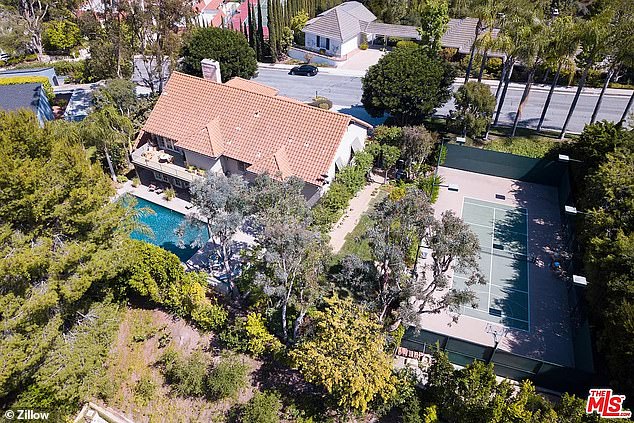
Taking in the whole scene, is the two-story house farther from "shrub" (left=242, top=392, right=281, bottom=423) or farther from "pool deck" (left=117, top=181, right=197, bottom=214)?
"shrub" (left=242, top=392, right=281, bottom=423)

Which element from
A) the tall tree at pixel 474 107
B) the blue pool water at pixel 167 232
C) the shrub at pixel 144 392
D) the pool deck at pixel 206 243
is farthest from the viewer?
the tall tree at pixel 474 107

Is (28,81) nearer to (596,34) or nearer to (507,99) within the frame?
(507,99)

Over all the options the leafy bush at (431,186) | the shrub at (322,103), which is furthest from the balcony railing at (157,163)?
the leafy bush at (431,186)

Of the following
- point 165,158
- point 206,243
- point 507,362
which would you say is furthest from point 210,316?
point 165,158

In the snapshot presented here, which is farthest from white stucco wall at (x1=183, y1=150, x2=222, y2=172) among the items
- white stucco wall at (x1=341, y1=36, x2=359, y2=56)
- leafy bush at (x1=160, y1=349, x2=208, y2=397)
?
white stucco wall at (x1=341, y1=36, x2=359, y2=56)

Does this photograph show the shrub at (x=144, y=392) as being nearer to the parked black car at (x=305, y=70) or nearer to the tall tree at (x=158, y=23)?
the tall tree at (x=158, y=23)

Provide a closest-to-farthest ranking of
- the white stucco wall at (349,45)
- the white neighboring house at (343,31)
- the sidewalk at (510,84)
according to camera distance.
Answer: the sidewalk at (510,84) → the white stucco wall at (349,45) → the white neighboring house at (343,31)
